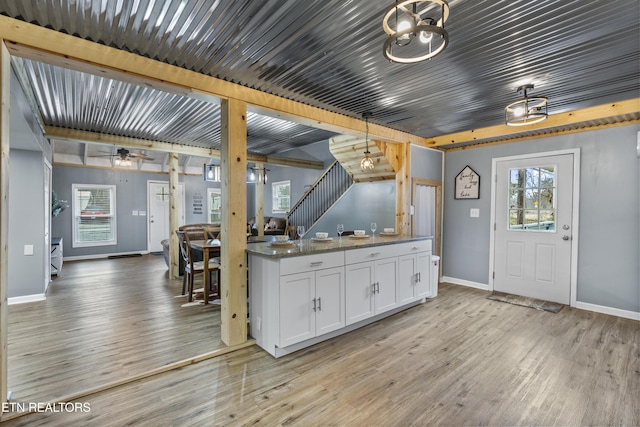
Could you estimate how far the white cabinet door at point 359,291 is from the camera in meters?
3.22

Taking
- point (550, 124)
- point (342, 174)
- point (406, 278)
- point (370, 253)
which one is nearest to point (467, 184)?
point (550, 124)

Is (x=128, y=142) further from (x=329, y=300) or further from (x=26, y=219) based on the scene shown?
(x=329, y=300)

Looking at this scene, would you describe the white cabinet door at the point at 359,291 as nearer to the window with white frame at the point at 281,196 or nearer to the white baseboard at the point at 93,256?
the window with white frame at the point at 281,196

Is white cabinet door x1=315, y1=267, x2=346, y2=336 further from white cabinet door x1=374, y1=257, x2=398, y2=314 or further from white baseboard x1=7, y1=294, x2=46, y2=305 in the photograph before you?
white baseboard x1=7, y1=294, x2=46, y2=305

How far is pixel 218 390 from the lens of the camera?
2.28m

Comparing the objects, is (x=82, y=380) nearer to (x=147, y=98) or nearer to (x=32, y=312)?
(x=32, y=312)

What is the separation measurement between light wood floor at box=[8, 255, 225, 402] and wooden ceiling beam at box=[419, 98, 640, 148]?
4.61 metres

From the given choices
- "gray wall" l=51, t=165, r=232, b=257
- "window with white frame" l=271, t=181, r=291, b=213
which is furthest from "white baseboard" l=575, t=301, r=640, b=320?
"gray wall" l=51, t=165, r=232, b=257

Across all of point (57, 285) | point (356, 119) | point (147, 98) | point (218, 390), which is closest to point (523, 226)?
point (356, 119)

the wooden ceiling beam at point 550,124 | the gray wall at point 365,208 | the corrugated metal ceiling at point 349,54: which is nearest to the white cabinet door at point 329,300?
the corrugated metal ceiling at point 349,54

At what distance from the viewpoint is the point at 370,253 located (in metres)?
3.42

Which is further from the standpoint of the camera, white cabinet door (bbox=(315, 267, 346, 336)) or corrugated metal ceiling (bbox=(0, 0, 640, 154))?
white cabinet door (bbox=(315, 267, 346, 336))

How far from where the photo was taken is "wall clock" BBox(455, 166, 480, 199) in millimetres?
5250

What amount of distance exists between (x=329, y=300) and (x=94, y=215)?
8100mm
